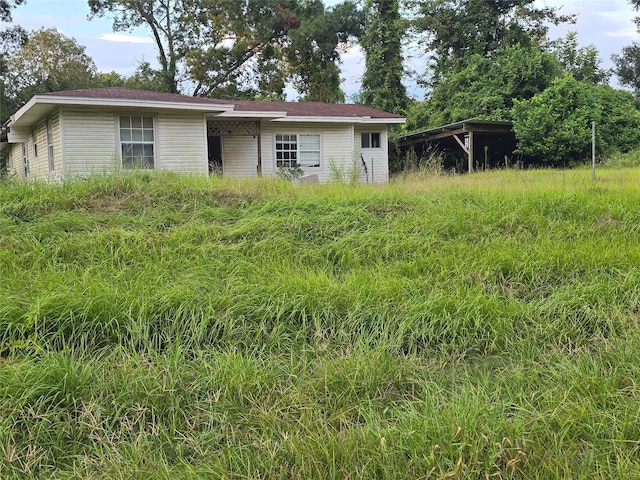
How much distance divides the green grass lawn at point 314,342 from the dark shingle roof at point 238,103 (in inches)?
252

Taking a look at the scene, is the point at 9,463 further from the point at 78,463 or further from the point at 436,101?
the point at 436,101

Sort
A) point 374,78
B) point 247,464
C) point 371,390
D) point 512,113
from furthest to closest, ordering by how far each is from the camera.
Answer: point 374,78, point 512,113, point 371,390, point 247,464

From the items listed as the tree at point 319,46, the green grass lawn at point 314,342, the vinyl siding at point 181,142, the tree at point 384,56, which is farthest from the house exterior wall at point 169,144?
the tree at point 319,46

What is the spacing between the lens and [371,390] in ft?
8.90

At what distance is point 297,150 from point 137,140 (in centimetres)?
558

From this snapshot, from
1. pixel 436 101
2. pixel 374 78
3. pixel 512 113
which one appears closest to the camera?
pixel 512 113

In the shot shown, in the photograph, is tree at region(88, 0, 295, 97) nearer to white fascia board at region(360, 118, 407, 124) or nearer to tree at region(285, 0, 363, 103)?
tree at region(285, 0, 363, 103)

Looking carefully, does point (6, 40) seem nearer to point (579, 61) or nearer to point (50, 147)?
point (50, 147)

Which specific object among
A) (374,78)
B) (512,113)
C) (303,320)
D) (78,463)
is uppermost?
(374,78)

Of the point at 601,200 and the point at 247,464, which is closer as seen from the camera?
the point at 247,464

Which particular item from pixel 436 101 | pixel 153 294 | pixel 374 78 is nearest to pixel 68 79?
pixel 374 78

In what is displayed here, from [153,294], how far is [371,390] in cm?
187

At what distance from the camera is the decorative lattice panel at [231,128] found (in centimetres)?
1464

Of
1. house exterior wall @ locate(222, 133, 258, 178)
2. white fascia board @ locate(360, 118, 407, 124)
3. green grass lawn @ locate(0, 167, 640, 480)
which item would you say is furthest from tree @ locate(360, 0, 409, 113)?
green grass lawn @ locate(0, 167, 640, 480)
